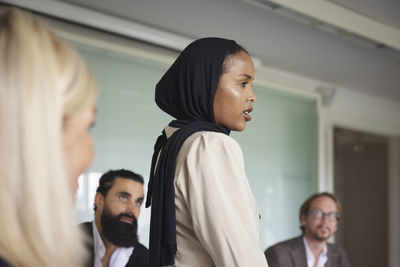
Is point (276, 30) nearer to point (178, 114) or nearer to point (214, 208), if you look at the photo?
point (178, 114)

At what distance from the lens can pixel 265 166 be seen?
402cm

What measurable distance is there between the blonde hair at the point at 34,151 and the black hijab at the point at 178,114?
0.52 meters

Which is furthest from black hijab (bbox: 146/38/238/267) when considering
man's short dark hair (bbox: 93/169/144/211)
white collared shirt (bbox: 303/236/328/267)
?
white collared shirt (bbox: 303/236/328/267)

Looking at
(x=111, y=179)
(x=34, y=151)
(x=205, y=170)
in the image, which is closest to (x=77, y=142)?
(x=34, y=151)

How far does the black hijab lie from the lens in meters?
1.21

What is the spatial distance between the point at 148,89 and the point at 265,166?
1.28m

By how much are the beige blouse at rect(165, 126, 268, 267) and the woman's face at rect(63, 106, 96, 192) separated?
41cm

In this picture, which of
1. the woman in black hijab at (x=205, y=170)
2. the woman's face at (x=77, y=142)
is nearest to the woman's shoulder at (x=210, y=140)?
the woman in black hijab at (x=205, y=170)

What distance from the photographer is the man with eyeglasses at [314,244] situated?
2.96 m

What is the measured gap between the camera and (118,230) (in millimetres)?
2438

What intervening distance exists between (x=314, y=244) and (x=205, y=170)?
2.22 metres

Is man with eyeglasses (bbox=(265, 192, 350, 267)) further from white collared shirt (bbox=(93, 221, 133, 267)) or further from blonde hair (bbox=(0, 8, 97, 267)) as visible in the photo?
blonde hair (bbox=(0, 8, 97, 267))

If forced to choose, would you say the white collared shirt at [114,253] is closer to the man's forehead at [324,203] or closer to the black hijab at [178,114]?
the black hijab at [178,114]

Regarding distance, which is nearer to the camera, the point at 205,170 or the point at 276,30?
the point at 205,170
